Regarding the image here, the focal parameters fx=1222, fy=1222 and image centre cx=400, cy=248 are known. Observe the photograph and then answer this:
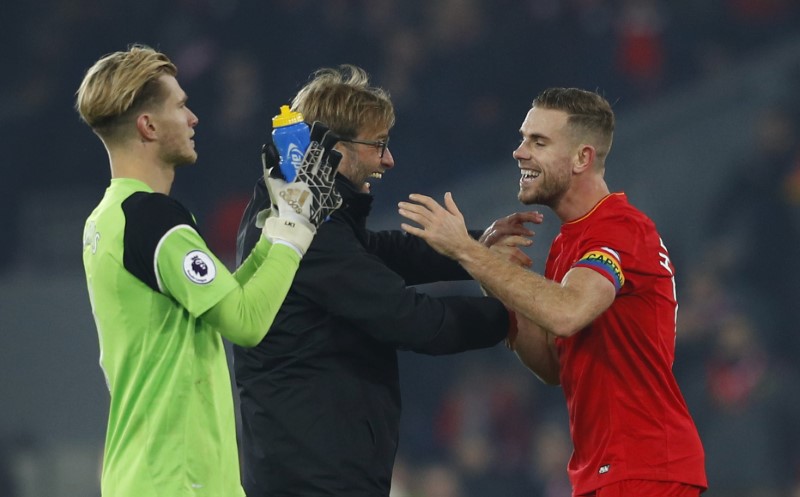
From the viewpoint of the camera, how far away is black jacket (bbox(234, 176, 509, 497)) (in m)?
3.42

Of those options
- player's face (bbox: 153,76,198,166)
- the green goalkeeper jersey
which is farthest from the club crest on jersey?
player's face (bbox: 153,76,198,166)

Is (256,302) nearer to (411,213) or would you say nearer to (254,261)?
(254,261)

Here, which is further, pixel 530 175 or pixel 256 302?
pixel 530 175

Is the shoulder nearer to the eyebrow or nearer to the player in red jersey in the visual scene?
the player in red jersey

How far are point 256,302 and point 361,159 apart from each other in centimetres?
94

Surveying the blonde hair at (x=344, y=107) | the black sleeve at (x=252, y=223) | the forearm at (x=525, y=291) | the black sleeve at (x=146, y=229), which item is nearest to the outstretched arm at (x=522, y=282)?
the forearm at (x=525, y=291)

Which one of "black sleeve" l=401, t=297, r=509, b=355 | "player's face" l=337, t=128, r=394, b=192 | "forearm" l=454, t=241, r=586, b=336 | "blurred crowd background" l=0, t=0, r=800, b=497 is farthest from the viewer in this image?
"blurred crowd background" l=0, t=0, r=800, b=497

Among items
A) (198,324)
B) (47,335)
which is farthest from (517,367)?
(198,324)

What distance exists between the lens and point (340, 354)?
3484mm

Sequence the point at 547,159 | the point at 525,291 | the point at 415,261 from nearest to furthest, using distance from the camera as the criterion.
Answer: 1. the point at 525,291
2. the point at 547,159
3. the point at 415,261

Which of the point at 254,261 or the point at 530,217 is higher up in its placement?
the point at 530,217

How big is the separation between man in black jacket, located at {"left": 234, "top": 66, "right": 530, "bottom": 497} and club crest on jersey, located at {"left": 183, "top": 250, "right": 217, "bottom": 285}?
702 millimetres

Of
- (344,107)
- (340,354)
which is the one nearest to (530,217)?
(344,107)

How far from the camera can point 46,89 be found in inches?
382
